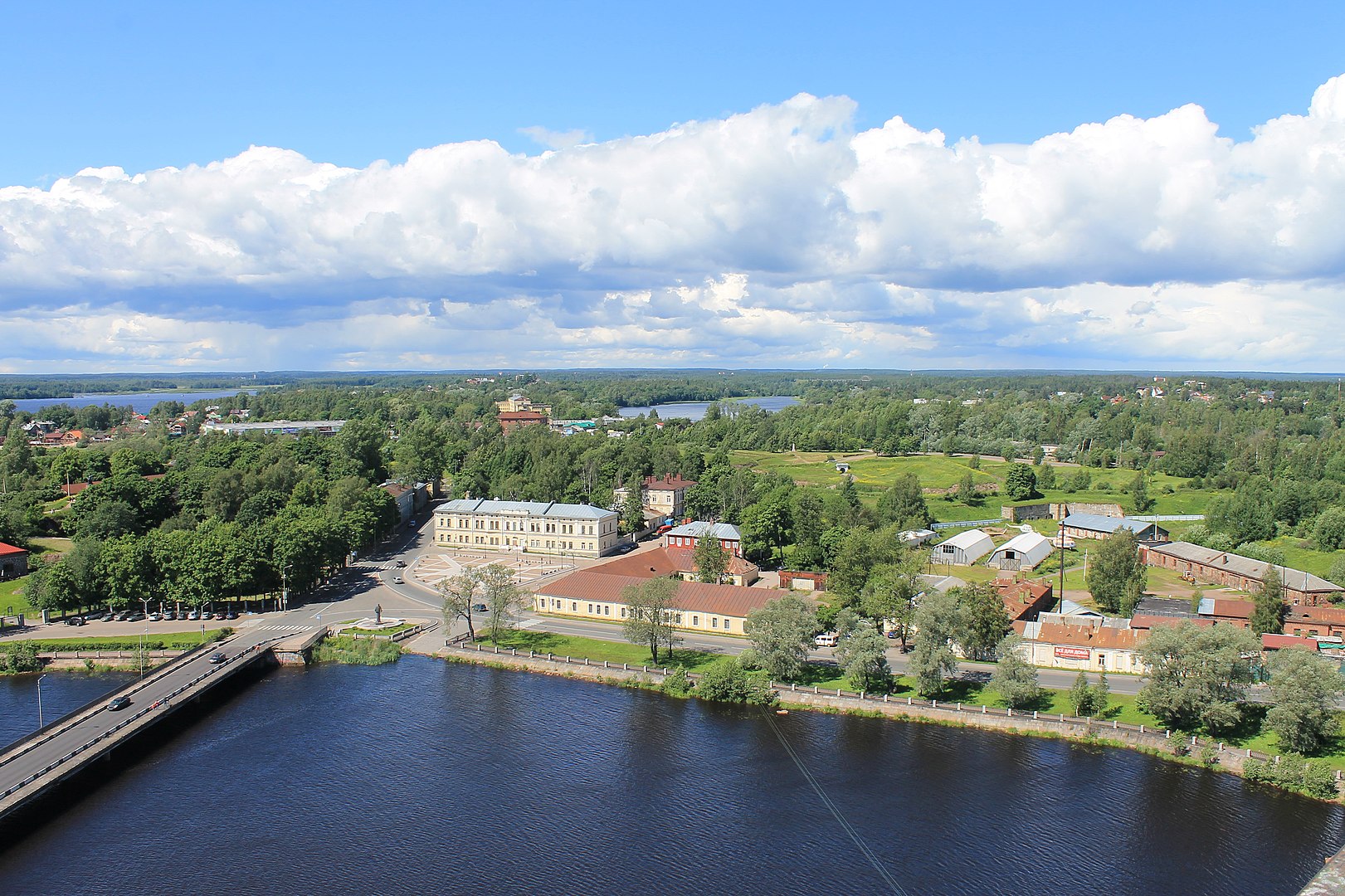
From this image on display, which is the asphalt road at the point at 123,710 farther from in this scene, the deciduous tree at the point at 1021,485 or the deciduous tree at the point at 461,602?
the deciduous tree at the point at 1021,485

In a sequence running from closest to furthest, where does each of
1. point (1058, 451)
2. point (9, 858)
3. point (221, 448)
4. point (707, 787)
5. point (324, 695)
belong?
1. point (9, 858)
2. point (707, 787)
3. point (324, 695)
4. point (221, 448)
5. point (1058, 451)

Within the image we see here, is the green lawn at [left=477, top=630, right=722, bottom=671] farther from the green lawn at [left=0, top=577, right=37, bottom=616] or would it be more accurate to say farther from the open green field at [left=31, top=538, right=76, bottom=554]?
the open green field at [left=31, top=538, right=76, bottom=554]

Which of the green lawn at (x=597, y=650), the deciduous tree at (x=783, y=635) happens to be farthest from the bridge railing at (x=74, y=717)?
the deciduous tree at (x=783, y=635)

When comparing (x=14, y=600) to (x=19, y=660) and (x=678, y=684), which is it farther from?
(x=678, y=684)

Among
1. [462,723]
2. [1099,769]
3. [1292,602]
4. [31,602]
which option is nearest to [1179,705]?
[1099,769]

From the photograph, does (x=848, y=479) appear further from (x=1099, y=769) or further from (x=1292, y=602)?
(x=1099, y=769)
